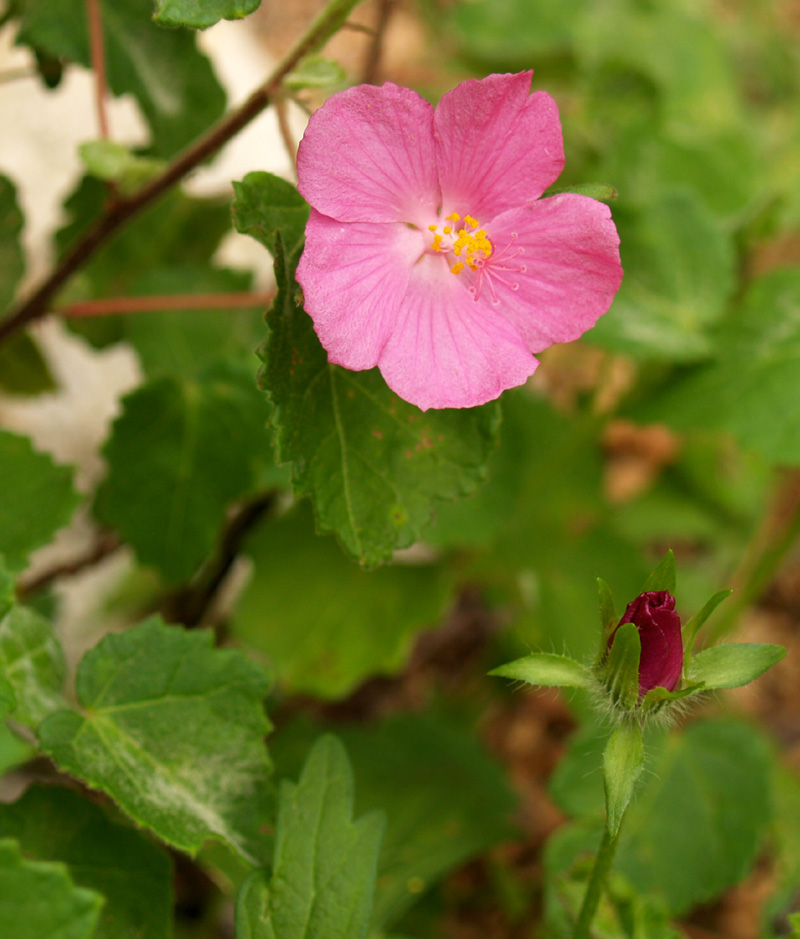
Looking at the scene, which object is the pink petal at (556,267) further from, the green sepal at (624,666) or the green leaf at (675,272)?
the green leaf at (675,272)

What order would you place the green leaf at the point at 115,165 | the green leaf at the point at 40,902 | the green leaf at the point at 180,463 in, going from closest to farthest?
the green leaf at the point at 40,902 < the green leaf at the point at 115,165 < the green leaf at the point at 180,463

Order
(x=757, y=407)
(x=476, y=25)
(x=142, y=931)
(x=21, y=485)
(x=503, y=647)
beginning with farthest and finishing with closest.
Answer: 1. (x=476, y=25)
2. (x=503, y=647)
3. (x=757, y=407)
4. (x=21, y=485)
5. (x=142, y=931)

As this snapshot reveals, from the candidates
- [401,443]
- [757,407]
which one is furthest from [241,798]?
[757,407]

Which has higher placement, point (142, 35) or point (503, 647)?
point (142, 35)

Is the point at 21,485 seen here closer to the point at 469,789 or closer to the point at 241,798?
the point at 241,798

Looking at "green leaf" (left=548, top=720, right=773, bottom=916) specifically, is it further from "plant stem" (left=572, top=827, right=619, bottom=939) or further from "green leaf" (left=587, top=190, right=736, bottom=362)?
"green leaf" (left=587, top=190, right=736, bottom=362)

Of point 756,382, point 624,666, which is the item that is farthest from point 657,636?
point 756,382

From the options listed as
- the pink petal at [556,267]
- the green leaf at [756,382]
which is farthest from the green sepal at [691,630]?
the green leaf at [756,382]
